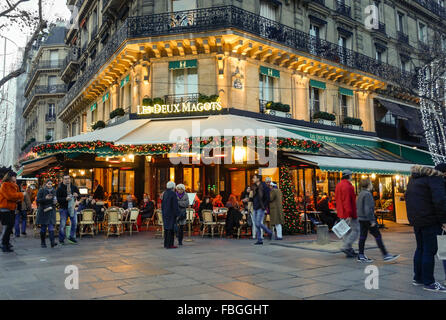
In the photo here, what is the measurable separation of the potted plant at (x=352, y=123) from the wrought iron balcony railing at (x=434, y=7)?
1033 cm

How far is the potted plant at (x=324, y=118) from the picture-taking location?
670 inches

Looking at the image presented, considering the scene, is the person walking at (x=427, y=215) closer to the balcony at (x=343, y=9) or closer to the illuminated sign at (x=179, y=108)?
the illuminated sign at (x=179, y=108)

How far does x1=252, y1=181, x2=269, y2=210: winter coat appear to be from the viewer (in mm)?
9570

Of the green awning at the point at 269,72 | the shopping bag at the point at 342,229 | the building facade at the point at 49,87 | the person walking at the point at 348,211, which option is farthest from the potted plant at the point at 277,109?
the building facade at the point at 49,87

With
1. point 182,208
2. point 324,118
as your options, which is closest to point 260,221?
point 182,208

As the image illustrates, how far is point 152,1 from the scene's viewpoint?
1534 centimetres

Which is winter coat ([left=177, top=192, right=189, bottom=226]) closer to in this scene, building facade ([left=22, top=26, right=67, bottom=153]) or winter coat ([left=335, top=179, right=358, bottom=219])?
winter coat ([left=335, top=179, right=358, bottom=219])

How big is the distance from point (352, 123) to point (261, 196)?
10745mm

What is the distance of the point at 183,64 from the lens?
14828mm

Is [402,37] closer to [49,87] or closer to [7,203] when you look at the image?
[7,203]

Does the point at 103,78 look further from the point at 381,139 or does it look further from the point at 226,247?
the point at 381,139
